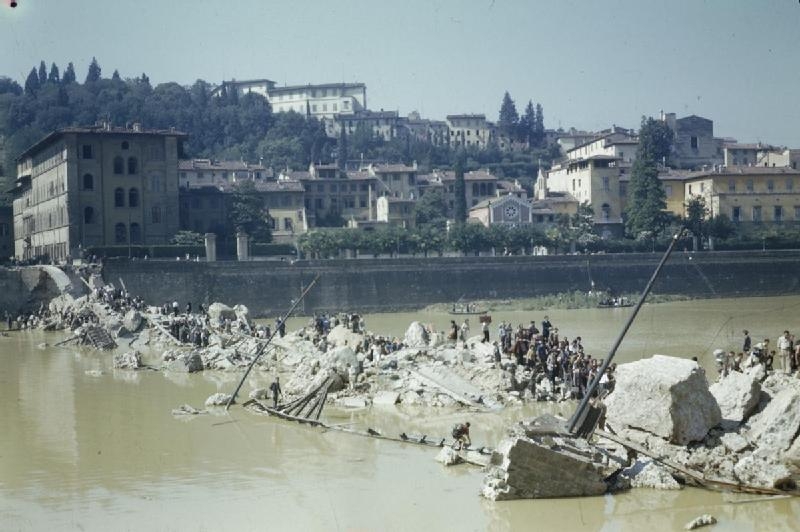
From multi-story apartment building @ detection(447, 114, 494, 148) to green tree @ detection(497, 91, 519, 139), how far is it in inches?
71.2

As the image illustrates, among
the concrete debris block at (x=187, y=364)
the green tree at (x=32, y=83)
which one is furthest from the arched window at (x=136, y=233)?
the green tree at (x=32, y=83)

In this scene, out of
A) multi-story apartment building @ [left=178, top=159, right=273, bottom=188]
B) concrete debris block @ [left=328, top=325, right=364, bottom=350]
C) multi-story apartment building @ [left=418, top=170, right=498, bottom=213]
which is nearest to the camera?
concrete debris block @ [left=328, top=325, right=364, bottom=350]

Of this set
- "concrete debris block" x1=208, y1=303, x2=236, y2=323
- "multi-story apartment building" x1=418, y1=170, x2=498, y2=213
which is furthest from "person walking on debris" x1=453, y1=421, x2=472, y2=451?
"multi-story apartment building" x1=418, y1=170, x2=498, y2=213

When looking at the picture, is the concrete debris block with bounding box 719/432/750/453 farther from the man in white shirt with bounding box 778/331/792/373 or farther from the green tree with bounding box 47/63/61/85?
the green tree with bounding box 47/63/61/85

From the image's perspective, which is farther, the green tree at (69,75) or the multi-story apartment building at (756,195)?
the green tree at (69,75)

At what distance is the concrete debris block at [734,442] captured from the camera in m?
14.9

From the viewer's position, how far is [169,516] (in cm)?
1378

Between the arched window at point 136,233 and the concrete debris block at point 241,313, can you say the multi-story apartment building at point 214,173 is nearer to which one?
the arched window at point 136,233

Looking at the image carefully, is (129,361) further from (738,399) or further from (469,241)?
(469,241)

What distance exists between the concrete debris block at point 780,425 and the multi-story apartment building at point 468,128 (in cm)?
12280

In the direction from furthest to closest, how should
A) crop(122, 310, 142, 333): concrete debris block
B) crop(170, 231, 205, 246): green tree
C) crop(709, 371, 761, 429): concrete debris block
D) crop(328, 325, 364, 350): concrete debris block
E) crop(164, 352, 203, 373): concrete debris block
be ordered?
crop(170, 231, 205, 246): green tree, crop(122, 310, 142, 333): concrete debris block, crop(164, 352, 203, 373): concrete debris block, crop(328, 325, 364, 350): concrete debris block, crop(709, 371, 761, 429): concrete debris block

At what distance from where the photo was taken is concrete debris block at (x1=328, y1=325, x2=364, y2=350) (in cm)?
2825

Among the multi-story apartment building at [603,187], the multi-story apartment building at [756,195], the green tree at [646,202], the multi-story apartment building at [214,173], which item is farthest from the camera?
the multi-story apartment building at [214,173]

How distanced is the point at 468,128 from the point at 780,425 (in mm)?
125155
